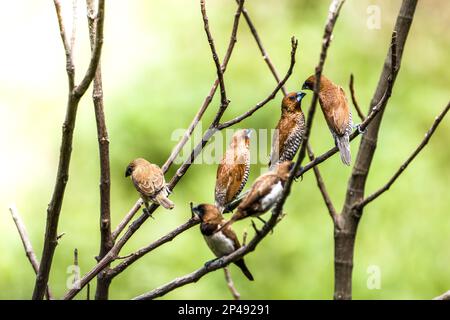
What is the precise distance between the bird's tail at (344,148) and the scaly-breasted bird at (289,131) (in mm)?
165

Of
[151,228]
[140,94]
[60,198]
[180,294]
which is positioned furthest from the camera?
[140,94]

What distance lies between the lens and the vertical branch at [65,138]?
70.7 inches

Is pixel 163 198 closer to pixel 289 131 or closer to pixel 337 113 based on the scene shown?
pixel 289 131

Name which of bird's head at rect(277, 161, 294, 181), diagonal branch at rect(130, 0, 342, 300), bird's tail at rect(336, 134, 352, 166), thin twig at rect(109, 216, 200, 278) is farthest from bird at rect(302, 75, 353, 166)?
diagonal branch at rect(130, 0, 342, 300)

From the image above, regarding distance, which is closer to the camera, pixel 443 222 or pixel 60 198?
pixel 60 198

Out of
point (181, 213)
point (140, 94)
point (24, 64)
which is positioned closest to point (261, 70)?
point (140, 94)

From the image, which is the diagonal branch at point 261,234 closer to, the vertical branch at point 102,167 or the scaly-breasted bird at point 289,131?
the vertical branch at point 102,167

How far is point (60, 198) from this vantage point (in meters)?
1.93

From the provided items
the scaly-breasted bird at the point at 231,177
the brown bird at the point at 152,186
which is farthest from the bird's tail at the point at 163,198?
the scaly-breasted bird at the point at 231,177

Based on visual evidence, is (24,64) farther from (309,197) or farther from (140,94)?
(309,197)

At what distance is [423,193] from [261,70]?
188cm

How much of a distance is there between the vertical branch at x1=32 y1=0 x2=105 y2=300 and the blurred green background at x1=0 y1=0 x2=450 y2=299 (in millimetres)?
3181
